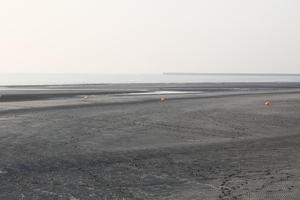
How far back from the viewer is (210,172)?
461 inches

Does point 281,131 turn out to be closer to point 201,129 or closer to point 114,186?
point 201,129

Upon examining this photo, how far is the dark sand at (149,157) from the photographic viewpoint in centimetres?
988

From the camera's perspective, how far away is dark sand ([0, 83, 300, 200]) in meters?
9.88

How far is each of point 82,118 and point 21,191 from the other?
50.9ft

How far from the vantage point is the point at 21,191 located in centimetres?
979

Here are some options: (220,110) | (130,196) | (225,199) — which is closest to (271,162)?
(225,199)

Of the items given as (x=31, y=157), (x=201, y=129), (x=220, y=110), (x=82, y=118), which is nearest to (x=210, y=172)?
(x=31, y=157)

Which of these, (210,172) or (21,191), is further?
(210,172)

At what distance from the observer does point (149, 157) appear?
14062mm

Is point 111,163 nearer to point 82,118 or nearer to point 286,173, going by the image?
point 286,173

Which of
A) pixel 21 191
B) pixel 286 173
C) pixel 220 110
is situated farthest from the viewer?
pixel 220 110

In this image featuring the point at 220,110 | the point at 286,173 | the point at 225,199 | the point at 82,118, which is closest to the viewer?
the point at 225,199

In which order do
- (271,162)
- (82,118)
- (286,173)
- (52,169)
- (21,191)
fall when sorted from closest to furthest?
(21,191) < (286,173) < (52,169) < (271,162) < (82,118)

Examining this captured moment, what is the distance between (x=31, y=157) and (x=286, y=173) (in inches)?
305
